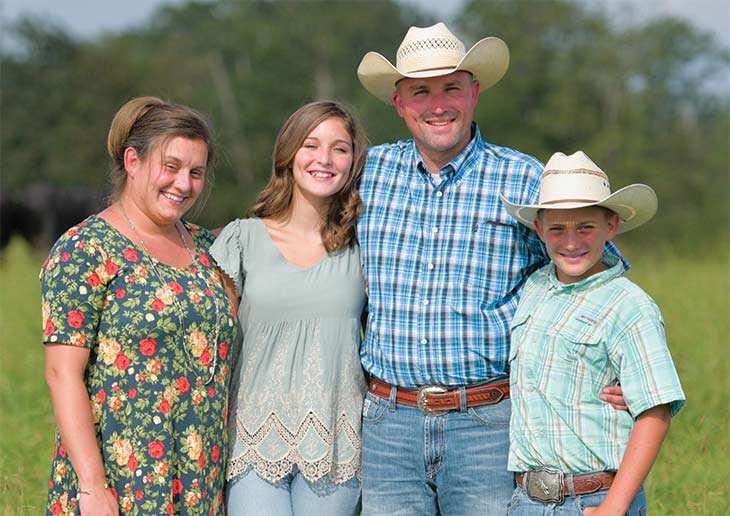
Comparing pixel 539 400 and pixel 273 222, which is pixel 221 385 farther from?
pixel 539 400

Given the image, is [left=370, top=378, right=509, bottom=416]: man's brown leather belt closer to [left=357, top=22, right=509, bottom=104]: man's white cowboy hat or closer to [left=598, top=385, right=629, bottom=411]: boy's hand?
[left=598, top=385, right=629, bottom=411]: boy's hand

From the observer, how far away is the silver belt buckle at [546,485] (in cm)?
301

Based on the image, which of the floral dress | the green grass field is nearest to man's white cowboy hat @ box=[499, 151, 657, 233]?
the floral dress

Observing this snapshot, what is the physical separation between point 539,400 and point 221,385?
1094mm

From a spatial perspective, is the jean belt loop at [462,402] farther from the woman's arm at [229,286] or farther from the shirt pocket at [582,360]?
the woman's arm at [229,286]

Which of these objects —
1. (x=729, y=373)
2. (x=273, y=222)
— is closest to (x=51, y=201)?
(x=729, y=373)

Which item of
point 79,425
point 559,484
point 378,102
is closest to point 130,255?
point 79,425

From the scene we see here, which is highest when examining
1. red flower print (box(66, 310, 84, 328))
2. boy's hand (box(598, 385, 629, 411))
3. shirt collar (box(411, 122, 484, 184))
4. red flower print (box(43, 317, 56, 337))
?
shirt collar (box(411, 122, 484, 184))

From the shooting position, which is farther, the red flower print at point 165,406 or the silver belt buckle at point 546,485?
the red flower print at point 165,406

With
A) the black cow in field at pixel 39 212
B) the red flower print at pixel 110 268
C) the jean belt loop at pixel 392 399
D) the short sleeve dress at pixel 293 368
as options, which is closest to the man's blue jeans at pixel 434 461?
the jean belt loop at pixel 392 399

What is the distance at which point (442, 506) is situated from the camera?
3.57m

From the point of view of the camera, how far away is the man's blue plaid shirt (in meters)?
3.48

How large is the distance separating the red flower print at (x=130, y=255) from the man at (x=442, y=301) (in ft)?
2.88

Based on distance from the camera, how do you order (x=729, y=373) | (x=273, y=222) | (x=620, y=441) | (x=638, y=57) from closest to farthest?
(x=620, y=441), (x=273, y=222), (x=729, y=373), (x=638, y=57)
